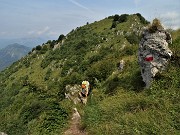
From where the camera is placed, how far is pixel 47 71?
67625mm

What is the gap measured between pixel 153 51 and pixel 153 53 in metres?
0.11

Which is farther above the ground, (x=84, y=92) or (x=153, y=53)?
(x=153, y=53)

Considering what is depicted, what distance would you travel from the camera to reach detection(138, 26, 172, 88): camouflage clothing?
62.8 ft

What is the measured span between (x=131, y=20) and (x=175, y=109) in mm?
62362

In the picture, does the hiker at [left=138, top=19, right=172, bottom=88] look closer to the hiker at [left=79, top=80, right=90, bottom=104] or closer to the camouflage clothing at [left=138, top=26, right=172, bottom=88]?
the camouflage clothing at [left=138, top=26, right=172, bottom=88]

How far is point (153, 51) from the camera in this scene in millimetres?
19641

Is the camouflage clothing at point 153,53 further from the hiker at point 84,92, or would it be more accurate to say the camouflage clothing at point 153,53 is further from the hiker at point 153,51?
the hiker at point 84,92

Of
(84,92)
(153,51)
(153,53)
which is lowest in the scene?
(84,92)

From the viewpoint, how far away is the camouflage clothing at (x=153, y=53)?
19141mm

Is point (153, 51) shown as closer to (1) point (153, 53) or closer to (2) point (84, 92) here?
(1) point (153, 53)

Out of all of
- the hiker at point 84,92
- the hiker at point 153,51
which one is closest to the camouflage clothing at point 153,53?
the hiker at point 153,51

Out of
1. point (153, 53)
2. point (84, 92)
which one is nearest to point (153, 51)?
point (153, 53)

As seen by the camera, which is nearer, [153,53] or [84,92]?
Result: [153,53]

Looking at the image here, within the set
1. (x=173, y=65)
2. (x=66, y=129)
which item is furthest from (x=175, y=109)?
(x=66, y=129)
